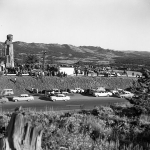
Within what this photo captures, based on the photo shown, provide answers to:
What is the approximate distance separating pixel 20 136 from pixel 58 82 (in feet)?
90.1

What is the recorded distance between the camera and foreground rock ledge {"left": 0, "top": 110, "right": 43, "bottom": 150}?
13.6 ft

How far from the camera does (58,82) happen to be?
31719mm

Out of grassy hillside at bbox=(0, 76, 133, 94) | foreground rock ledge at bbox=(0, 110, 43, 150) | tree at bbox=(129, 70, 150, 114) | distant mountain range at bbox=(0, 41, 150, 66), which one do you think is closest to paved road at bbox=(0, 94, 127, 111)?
tree at bbox=(129, 70, 150, 114)

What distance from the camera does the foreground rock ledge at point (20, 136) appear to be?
4156 mm

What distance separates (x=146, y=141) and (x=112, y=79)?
89.3 feet

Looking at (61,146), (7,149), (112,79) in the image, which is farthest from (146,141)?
(112,79)

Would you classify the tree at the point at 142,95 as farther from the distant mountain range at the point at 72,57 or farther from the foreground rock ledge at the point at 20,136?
the distant mountain range at the point at 72,57

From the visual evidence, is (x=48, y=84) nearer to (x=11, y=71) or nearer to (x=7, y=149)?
(x=11, y=71)

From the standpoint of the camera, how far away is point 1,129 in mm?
7895

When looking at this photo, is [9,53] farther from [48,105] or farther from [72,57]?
[72,57]

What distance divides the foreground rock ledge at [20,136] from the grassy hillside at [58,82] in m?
23.8

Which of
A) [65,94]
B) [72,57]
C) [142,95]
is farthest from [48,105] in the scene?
[72,57]

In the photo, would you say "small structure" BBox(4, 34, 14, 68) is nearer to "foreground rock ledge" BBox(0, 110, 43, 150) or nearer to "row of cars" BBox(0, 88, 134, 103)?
"row of cars" BBox(0, 88, 134, 103)

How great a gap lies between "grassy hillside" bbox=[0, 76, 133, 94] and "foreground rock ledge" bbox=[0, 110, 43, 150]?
23784 mm
